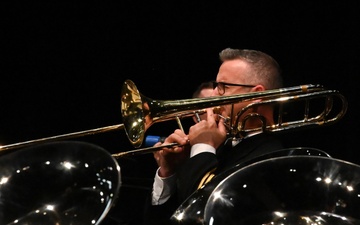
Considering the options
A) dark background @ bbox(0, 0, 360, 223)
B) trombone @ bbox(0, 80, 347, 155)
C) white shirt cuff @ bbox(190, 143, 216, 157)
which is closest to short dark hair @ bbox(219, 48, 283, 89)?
trombone @ bbox(0, 80, 347, 155)

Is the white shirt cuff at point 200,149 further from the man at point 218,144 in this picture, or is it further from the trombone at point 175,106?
the trombone at point 175,106

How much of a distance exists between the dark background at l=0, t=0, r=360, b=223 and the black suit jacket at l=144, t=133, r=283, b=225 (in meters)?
0.78

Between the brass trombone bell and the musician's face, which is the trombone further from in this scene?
the musician's face

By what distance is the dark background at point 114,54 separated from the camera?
2.78 metres

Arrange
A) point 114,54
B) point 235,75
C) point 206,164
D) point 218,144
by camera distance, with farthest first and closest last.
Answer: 1. point 114,54
2. point 235,75
3. point 218,144
4. point 206,164

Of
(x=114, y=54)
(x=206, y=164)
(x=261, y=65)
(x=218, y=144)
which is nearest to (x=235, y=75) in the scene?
(x=261, y=65)

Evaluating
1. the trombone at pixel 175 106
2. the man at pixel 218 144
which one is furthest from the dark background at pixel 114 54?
the trombone at pixel 175 106

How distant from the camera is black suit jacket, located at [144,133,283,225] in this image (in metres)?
1.70

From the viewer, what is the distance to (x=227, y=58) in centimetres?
213

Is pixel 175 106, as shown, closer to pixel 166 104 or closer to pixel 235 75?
pixel 166 104

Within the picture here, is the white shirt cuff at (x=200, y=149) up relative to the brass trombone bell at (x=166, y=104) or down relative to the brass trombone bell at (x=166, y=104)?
down

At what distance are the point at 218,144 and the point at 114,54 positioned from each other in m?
A: 1.43

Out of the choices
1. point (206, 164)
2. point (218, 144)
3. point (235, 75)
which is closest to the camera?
point (206, 164)

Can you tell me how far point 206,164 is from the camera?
1706 millimetres
